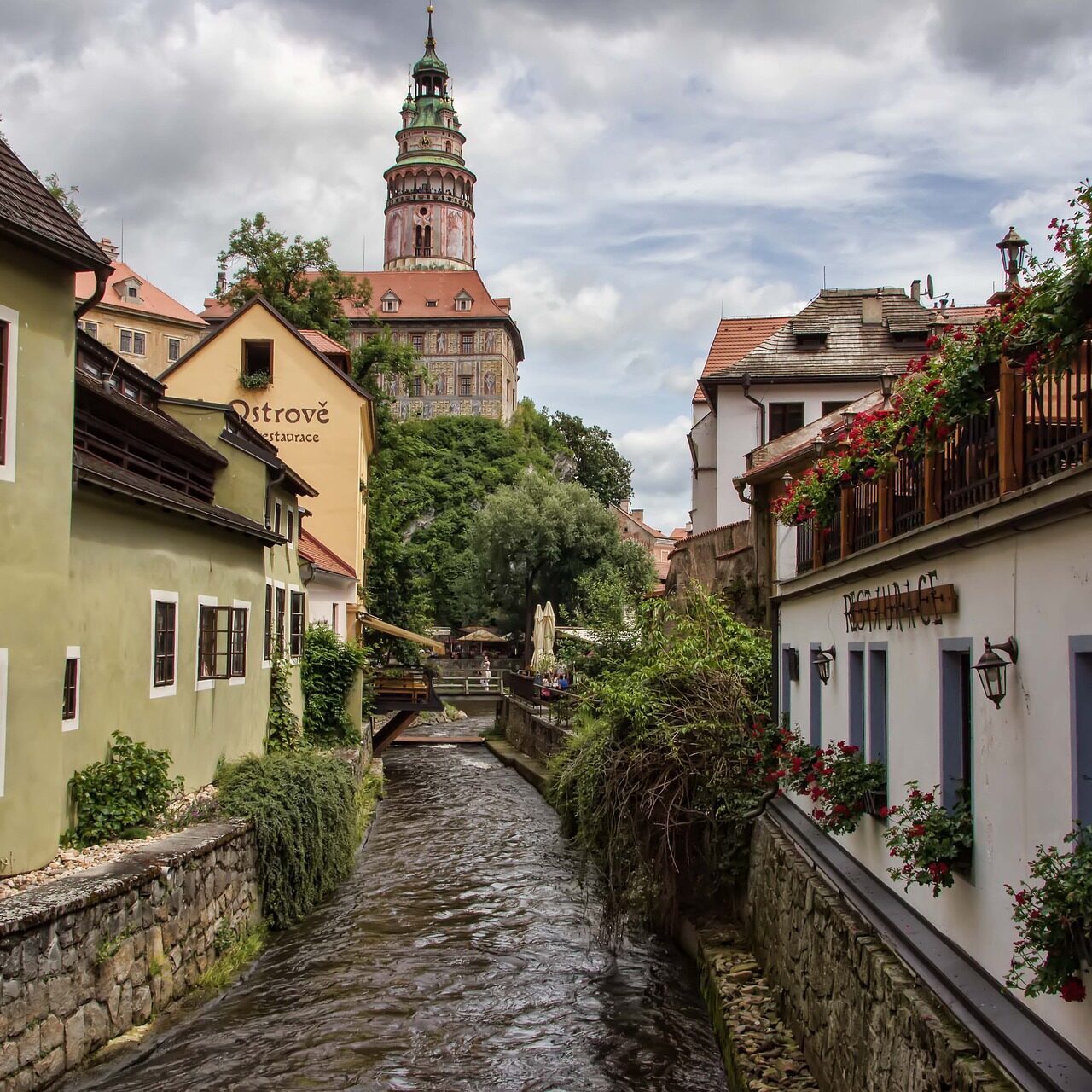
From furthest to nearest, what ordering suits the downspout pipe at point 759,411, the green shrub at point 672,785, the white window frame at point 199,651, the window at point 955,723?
the downspout pipe at point 759,411
the white window frame at point 199,651
the green shrub at point 672,785
the window at point 955,723

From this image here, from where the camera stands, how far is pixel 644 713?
14094 mm

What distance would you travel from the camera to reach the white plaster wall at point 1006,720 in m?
5.64

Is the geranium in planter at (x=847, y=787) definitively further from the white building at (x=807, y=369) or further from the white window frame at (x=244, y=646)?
the white building at (x=807, y=369)

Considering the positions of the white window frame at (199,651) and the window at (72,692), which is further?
the white window frame at (199,651)

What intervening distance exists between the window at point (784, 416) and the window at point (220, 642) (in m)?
16.4

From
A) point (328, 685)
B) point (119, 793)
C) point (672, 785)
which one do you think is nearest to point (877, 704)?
point (672, 785)

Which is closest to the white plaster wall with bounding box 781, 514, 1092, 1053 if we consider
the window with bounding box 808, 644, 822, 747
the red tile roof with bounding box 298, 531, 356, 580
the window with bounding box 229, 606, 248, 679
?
the window with bounding box 808, 644, 822, 747

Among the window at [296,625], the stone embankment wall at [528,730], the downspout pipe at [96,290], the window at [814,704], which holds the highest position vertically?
the downspout pipe at [96,290]

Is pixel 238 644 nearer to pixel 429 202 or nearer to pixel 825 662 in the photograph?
pixel 825 662

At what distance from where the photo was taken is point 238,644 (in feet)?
59.4

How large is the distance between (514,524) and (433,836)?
3681 cm

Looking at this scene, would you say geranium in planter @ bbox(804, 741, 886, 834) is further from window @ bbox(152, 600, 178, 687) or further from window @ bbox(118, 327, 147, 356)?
window @ bbox(118, 327, 147, 356)

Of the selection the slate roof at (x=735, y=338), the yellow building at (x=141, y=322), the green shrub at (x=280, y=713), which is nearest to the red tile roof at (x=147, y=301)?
the yellow building at (x=141, y=322)

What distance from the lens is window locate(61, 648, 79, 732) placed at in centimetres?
1222
